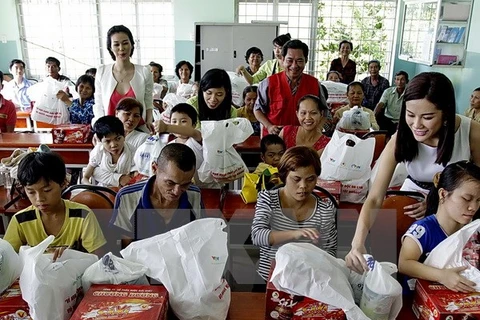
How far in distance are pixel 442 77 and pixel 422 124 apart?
0.60ft

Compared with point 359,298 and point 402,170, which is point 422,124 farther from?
point 402,170

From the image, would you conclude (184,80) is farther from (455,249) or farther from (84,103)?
(455,249)

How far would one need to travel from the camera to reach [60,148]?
328 cm

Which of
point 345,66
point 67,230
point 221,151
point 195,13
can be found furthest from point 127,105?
point 195,13

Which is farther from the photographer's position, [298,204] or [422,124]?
[298,204]

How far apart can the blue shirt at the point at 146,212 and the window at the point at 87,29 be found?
644 cm

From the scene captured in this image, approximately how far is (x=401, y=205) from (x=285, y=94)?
5.36ft

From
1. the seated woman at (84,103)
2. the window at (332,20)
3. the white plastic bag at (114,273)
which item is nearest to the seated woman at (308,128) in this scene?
the white plastic bag at (114,273)

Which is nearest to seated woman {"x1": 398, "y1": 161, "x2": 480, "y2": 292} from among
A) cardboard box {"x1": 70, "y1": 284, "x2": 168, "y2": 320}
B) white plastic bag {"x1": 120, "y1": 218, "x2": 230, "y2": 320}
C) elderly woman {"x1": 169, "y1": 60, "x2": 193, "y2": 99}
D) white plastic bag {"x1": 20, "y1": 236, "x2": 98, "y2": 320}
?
white plastic bag {"x1": 120, "y1": 218, "x2": 230, "y2": 320}

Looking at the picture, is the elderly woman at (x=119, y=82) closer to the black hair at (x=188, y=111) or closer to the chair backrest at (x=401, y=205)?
the black hair at (x=188, y=111)

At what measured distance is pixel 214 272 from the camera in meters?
1.18

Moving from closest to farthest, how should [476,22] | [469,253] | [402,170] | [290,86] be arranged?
[469,253] < [402,170] < [290,86] < [476,22]

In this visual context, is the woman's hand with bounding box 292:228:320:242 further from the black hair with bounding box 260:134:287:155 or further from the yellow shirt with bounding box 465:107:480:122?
the yellow shirt with bounding box 465:107:480:122

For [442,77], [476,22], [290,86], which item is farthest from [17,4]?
[442,77]
